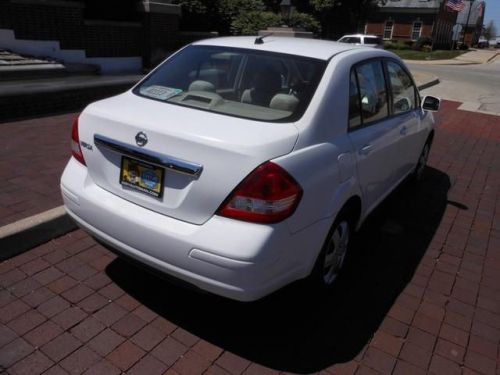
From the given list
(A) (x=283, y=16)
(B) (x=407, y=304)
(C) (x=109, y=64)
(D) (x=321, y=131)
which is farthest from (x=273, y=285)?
(A) (x=283, y=16)

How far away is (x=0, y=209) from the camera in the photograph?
152 inches

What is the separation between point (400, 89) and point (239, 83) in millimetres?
1840

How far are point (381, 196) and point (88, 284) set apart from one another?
240 cm

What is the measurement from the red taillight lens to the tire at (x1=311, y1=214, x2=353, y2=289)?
630 mm

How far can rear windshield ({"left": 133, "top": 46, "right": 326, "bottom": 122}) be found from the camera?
9.17 ft

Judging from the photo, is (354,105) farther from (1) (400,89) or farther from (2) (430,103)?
(2) (430,103)

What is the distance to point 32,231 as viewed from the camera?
11.3 feet

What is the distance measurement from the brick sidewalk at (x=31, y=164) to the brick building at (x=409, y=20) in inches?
2179

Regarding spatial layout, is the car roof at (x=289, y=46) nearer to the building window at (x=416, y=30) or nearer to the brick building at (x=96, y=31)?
the brick building at (x=96, y=31)

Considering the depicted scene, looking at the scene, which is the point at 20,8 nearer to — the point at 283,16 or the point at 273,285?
the point at 273,285

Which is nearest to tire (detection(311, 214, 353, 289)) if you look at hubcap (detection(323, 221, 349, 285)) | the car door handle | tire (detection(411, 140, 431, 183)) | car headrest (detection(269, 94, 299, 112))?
hubcap (detection(323, 221, 349, 285))

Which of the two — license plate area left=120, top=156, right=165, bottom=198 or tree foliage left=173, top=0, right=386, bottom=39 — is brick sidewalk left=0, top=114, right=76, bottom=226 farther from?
tree foliage left=173, top=0, right=386, bottom=39

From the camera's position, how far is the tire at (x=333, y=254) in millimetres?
2859

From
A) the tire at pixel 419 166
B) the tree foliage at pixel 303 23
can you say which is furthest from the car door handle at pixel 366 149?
the tree foliage at pixel 303 23
